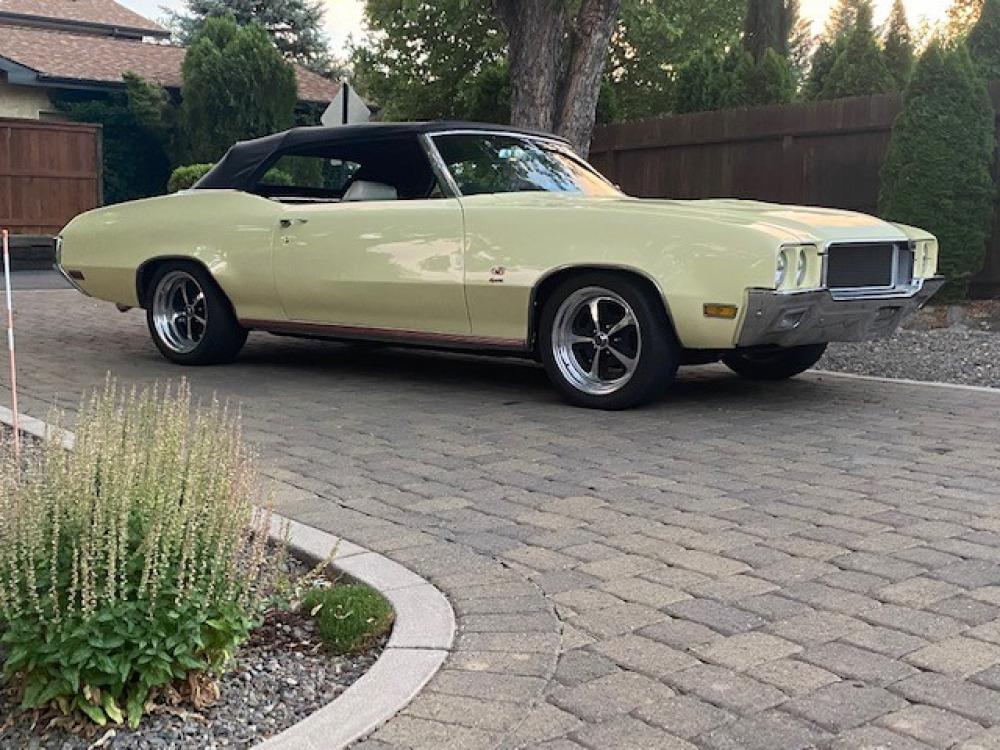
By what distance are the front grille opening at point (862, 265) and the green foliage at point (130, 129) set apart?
67.2 feet

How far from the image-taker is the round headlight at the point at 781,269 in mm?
6035

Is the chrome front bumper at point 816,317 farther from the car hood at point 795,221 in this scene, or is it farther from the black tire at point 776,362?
the black tire at point 776,362

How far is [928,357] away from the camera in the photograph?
898 centimetres

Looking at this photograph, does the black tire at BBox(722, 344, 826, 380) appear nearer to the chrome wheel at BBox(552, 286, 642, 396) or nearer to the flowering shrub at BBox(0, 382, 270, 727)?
the chrome wheel at BBox(552, 286, 642, 396)

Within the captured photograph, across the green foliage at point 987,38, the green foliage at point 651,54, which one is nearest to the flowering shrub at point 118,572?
the green foliage at point 987,38

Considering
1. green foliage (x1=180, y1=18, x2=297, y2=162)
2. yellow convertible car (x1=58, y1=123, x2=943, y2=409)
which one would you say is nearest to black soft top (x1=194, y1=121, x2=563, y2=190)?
yellow convertible car (x1=58, y1=123, x2=943, y2=409)

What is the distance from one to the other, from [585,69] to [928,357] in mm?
5418

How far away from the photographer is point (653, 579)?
3.83m

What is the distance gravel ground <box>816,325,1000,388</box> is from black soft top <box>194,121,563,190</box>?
9.39ft

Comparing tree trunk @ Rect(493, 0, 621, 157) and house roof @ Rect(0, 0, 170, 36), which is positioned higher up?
house roof @ Rect(0, 0, 170, 36)

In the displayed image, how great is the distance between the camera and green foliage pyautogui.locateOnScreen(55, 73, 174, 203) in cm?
2434

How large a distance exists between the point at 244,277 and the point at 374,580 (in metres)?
4.71

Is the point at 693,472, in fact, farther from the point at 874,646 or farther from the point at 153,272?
the point at 153,272

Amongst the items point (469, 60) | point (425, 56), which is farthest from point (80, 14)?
point (469, 60)
